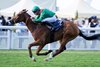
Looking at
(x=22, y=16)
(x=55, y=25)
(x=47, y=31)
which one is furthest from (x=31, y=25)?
(x=55, y=25)

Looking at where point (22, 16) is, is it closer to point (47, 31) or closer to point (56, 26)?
point (47, 31)

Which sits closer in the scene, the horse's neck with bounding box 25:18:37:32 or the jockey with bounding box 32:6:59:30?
the jockey with bounding box 32:6:59:30

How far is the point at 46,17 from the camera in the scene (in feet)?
47.5

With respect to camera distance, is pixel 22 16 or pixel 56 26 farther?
pixel 22 16

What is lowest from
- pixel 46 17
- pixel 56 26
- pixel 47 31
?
pixel 47 31

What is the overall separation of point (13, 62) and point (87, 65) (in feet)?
7.57

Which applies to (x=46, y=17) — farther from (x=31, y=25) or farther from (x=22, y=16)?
(x=22, y=16)

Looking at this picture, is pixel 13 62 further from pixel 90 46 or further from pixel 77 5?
pixel 77 5

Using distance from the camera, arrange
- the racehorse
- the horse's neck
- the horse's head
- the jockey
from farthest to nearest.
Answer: the horse's head, the horse's neck, the racehorse, the jockey

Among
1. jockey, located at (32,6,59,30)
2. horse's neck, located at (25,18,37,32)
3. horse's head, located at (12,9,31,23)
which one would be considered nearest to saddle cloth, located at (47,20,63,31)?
jockey, located at (32,6,59,30)

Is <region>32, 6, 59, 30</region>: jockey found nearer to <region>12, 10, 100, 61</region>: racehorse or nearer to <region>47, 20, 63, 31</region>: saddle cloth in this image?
<region>47, 20, 63, 31</region>: saddle cloth

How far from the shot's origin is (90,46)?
70.1ft

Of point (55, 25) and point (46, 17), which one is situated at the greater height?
point (46, 17)

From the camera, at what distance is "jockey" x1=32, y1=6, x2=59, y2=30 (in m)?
14.2
